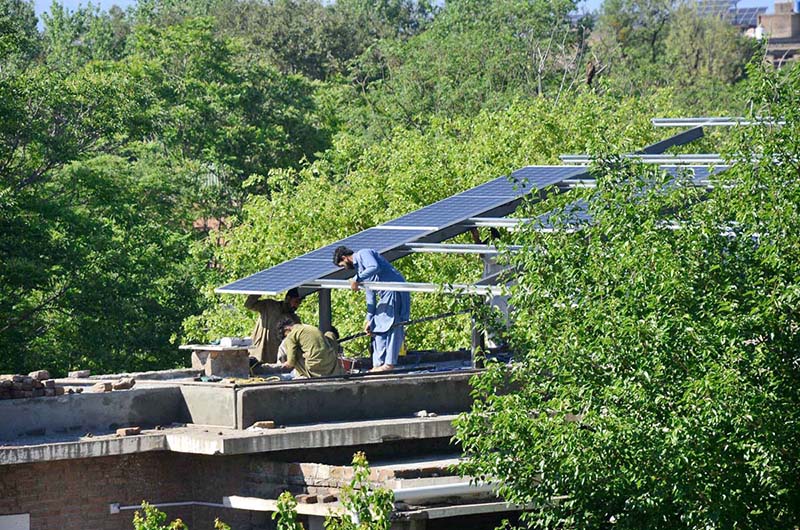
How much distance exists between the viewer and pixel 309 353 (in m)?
20.2

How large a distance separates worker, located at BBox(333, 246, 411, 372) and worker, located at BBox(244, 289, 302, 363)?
46.0 inches

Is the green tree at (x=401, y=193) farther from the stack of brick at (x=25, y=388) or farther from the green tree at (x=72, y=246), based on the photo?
the stack of brick at (x=25, y=388)

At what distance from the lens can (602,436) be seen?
→ 15.1 m

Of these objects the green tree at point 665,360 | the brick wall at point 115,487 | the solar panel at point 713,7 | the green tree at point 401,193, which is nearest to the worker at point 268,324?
the brick wall at point 115,487

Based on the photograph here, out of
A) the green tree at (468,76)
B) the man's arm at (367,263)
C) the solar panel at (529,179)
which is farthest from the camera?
the green tree at (468,76)

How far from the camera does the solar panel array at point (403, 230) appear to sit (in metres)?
21.1

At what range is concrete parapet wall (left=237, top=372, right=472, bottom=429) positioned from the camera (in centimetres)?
1856

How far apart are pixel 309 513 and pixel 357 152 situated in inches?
1178

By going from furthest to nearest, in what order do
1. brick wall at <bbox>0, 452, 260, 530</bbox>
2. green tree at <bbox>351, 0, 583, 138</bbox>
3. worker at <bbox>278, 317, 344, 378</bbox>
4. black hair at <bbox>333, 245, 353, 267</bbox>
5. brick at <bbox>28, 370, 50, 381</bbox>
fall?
green tree at <bbox>351, 0, 583, 138</bbox> → black hair at <bbox>333, 245, 353, 267</bbox> → worker at <bbox>278, 317, 344, 378</bbox> → brick at <bbox>28, 370, 50, 381</bbox> → brick wall at <bbox>0, 452, 260, 530</bbox>

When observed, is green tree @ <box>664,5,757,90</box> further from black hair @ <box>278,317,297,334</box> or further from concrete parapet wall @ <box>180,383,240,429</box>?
concrete parapet wall @ <box>180,383,240,429</box>

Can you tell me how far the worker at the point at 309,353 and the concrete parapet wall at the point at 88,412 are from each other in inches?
70.0

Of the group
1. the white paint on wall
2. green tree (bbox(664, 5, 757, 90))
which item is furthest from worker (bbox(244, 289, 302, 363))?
green tree (bbox(664, 5, 757, 90))

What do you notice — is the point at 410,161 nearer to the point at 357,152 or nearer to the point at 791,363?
the point at 357,152

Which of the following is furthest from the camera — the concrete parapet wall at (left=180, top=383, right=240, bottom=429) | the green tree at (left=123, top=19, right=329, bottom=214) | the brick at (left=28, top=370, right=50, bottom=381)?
the green tree at (left=123, top=19, right=329, bottom=214)
